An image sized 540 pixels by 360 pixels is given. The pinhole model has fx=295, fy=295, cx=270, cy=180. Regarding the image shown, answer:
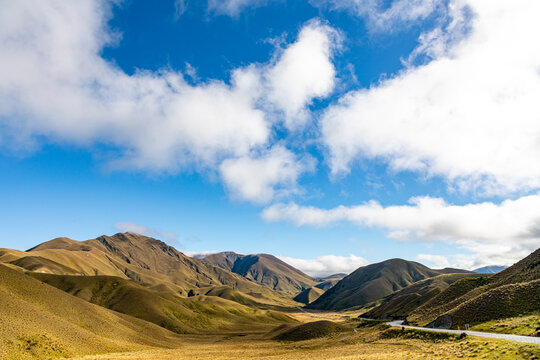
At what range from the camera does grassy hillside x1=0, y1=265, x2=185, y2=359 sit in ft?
186

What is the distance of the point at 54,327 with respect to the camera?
Answer: 222ft

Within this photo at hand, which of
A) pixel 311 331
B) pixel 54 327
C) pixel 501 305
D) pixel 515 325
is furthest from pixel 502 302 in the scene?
pixel 54 327

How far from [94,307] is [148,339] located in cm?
2032

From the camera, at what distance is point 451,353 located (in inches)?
1369

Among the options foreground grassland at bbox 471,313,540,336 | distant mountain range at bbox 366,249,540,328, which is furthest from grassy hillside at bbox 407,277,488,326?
foreground grassland at bbox 471,313,540,336

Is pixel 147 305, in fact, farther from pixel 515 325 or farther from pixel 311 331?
pixel 515 325

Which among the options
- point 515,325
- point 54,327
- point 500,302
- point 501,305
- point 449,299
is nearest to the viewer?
point 515,325

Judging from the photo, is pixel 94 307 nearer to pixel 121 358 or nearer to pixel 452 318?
pixel 121 358

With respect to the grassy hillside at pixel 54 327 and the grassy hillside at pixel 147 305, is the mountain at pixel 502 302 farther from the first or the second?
the grassy hillside at pixel 147 305

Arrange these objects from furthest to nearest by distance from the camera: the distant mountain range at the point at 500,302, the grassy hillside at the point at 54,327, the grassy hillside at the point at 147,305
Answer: the grassy hillside at the point at 147,305 < the grassy hillside at the point at 54,327 < the distant mountain range at the point at 500,302

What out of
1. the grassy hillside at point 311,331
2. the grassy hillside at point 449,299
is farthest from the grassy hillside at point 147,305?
the grassy hillside at point 449,299

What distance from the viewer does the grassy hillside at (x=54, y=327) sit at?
2231 inches

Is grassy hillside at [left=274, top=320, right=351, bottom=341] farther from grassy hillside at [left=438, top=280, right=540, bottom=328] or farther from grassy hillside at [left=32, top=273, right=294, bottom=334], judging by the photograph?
grassy hillside at [left=32, top=273, right=294, bottom=334]

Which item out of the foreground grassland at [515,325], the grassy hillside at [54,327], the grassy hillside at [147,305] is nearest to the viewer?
the foreground grassland at [515,325]
